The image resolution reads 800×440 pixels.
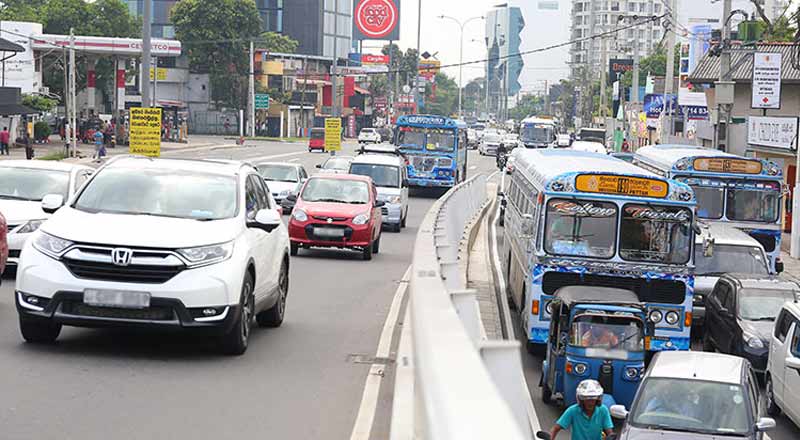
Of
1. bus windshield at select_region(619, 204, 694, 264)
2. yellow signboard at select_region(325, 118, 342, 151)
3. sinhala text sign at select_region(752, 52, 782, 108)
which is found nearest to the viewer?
bus windshield at select_region(619, 204, 694, 264)

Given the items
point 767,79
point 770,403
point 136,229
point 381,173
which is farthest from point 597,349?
point 767,79

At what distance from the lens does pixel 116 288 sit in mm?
11023

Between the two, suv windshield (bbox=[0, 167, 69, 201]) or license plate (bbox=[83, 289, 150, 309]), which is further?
suv windshield (bbox=[0, 167, 69, 201])

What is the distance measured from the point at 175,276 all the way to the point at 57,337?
1859 millimetres

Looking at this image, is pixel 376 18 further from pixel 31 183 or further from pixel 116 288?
pixel 116 288

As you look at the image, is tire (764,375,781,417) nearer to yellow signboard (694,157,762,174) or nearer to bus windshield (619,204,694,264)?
bus windshield (619,204,694,264)

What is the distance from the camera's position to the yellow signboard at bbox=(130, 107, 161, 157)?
110 ft

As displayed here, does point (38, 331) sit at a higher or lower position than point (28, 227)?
lower

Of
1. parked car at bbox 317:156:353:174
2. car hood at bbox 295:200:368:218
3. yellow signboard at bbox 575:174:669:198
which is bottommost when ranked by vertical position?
car hood at bbox 295:200:368:218

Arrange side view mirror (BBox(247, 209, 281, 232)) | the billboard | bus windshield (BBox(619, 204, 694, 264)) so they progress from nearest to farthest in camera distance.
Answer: side view mirror (BBox(247, 209, 281, 232)) < bus windshield (BBox(619, 204, 694, 264)) < the billboard

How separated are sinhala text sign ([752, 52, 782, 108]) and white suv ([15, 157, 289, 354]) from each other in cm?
2623

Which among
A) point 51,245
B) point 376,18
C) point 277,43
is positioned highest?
point 376,18

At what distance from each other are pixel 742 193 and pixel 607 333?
11210mm

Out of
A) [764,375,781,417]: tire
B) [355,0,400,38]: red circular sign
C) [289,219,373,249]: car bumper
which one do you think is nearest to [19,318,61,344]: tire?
[764,375,781,417]: tire
